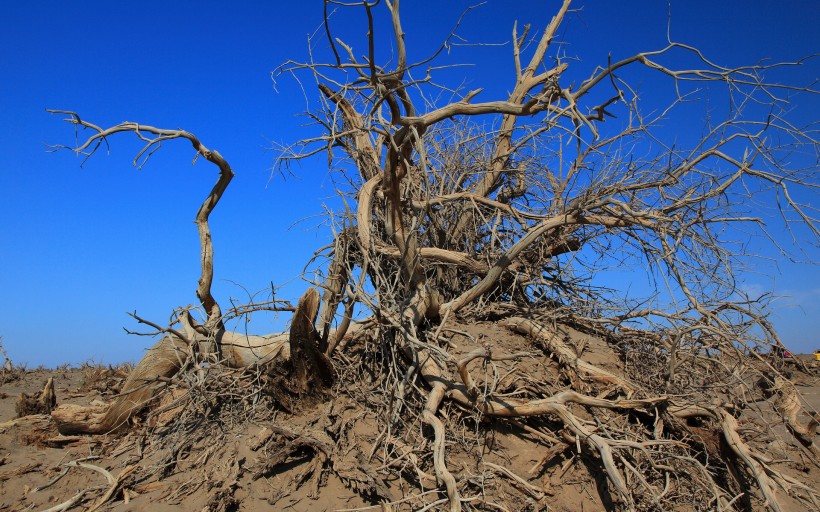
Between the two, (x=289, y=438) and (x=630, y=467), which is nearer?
(x=630, y=467)

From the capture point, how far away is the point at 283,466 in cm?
471

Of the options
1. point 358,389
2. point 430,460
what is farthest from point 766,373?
point 358,389

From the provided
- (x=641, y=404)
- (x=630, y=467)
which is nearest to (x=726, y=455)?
(x=641, y=404)

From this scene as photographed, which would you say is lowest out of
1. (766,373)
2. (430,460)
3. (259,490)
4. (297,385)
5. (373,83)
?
(259,490)

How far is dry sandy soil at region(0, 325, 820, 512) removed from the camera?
14.6 feet

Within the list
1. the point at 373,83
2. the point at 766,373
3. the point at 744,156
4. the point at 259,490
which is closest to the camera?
the point at 373,83

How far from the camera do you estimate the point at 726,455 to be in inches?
202

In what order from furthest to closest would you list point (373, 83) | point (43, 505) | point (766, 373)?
1. point (766, 373)
2. point (43, 505)
3. point (373, 83)

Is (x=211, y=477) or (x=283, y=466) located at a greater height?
(x=283, y=466)

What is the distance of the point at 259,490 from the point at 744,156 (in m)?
5.04

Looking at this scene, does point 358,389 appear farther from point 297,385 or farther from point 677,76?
point 677,76

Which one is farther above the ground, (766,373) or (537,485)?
(766,373)

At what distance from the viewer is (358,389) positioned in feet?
17.7

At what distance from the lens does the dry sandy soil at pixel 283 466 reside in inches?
175
